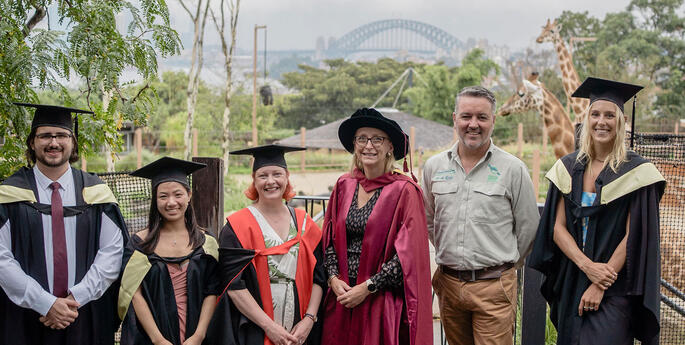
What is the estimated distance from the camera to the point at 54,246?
10.6ft

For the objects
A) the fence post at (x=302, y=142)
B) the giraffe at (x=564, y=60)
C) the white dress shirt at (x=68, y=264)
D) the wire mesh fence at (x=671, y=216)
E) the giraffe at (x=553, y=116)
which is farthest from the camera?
the fence post at (x=302, y=142)

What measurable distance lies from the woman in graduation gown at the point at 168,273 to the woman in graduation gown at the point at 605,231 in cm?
180

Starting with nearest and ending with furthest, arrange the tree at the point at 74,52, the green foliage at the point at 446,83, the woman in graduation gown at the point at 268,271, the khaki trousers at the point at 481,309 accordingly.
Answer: the woman in graduation gown at the point at 268,271 → the khaki trousers at the point at 481,309 → the tree at the point at 74,52 → the green foliage at the point at 446,83

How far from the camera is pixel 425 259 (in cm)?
339

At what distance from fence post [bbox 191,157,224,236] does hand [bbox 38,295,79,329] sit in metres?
1.27

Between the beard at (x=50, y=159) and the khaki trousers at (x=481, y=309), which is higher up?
the beard at (x=50, y=159)

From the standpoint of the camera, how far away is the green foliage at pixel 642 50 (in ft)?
101

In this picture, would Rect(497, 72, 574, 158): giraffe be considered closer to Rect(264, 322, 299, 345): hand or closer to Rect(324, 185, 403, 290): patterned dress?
Rect(324, 185, 403, 290): patterned dress

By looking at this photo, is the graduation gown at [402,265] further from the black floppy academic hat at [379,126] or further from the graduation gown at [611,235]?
the graduation gown at [611,235]

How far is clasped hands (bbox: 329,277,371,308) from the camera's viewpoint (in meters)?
3.30

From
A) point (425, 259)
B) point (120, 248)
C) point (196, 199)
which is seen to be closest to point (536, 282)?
point (425, 259)

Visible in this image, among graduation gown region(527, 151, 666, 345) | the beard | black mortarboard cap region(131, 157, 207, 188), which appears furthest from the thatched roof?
the beard

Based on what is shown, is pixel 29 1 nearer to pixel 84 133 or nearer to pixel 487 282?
pixel 84 133

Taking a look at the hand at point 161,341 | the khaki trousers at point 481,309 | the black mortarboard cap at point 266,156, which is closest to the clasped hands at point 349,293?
the khaki trousers at point 481,309
